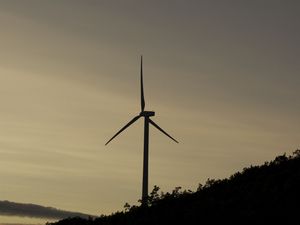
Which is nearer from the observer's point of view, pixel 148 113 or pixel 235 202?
pixel 235 202

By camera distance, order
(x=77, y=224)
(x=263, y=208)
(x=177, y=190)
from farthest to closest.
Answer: (x=77, y=224)
(x=177, y=190)
(x=263, y=208)

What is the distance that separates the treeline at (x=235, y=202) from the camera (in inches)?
1495

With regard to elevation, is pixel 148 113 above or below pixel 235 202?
above

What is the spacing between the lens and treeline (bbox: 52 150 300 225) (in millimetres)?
37969

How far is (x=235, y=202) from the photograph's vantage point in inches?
1670

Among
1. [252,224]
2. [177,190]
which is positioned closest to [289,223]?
[252,224]

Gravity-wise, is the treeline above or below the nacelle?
below

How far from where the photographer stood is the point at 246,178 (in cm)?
5578

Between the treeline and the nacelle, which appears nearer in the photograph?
the treeline

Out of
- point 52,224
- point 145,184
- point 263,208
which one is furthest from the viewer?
point 145,184

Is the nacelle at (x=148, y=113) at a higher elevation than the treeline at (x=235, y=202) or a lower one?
higher

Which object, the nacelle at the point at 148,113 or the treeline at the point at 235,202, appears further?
the nacelle at the point at 148,113

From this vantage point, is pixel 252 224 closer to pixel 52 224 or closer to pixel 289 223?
pixel 289 223

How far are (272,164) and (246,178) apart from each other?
3387mm
